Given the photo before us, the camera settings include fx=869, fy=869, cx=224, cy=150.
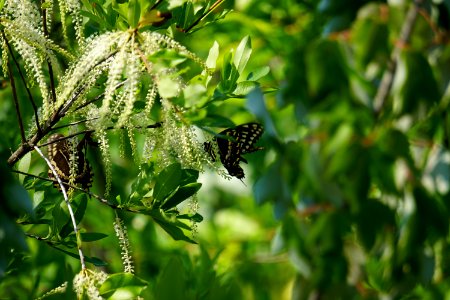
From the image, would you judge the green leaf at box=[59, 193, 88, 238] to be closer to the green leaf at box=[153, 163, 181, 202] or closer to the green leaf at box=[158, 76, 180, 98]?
the green leaf at box=[153, 163, 181, 202]

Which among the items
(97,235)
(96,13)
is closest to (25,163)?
(97,235)

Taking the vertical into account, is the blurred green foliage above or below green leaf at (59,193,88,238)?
above

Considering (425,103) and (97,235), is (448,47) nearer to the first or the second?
(425,103)

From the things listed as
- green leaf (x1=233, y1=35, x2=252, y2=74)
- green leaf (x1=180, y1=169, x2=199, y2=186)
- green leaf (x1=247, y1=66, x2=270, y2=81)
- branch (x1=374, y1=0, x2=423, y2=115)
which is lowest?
green leaf (x1=180, y1=169, x2=199, y2=186)

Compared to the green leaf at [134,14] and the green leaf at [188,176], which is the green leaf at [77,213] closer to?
the green leaf at [188,176]

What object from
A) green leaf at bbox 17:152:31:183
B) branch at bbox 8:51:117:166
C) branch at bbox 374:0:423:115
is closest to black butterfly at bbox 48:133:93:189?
branch at bbox 8:51:117:166

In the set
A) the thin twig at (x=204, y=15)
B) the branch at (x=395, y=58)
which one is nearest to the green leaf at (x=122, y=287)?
the thin twig at (x=204, y=15)
